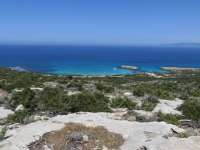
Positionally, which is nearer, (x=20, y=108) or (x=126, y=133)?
(x=126, y=133)

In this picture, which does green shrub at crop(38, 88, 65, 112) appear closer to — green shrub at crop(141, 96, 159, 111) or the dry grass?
green shrub at crop(141, 96, 159, 111)

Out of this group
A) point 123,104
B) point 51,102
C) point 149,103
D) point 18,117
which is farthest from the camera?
point 149,103

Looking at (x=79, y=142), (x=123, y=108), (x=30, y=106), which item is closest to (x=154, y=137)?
(x=79, y=142)

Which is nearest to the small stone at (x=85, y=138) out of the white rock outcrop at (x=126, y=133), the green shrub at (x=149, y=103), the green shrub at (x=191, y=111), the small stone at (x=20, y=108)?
the white rock outcrop at (x=126, y=133)

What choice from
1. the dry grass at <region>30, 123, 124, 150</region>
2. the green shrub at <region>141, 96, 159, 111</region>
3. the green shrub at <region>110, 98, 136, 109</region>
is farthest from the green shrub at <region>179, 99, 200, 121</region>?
the dry grass at <region>30, 123, 124, 150</region>

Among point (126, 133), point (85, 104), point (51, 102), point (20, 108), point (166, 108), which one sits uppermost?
point (126, 133)

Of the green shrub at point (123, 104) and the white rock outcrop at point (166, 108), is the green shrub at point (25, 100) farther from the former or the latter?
the white rock outcrop at point (166, 108)

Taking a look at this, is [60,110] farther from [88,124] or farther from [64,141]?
[64,141]

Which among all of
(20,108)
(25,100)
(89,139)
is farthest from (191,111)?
(25,100)

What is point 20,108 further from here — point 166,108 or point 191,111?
point 191,111
